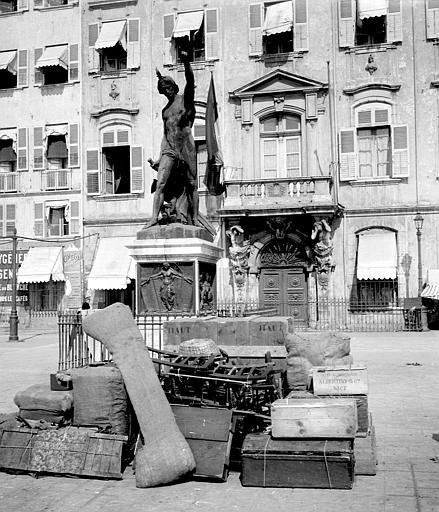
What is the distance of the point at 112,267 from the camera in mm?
28984

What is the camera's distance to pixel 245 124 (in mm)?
28484

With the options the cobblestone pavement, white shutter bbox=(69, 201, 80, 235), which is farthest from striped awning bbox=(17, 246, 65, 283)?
the cobblestone pavement

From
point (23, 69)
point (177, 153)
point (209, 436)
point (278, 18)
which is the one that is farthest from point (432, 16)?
A: point (209, 436)

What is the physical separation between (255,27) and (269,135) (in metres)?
4.21

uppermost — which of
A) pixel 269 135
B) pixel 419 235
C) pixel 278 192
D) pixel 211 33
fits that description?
pixel 211 33

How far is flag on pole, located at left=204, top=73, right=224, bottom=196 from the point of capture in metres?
27.4

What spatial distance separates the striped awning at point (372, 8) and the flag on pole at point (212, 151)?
607 centimetres

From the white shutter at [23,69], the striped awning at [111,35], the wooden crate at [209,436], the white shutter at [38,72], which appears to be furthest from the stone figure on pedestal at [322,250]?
the wooden crate at [209,436]

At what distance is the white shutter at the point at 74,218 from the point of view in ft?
99.9

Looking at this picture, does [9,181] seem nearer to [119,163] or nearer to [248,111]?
[119,163]

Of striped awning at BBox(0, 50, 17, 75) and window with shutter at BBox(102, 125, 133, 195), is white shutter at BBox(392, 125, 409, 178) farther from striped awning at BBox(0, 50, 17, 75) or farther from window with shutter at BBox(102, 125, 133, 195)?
striped awning at BBox(0, 50, 17, 75)

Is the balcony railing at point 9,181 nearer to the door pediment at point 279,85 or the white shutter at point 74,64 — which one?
the white shutter at point 74,64

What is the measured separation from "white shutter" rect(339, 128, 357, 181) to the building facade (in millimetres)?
52

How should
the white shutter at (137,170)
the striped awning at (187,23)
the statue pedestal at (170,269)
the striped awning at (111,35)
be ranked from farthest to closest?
the white shutter at (137,170) → the striped awning at (111,35) → the striped awning at (187,23) → the statue pedestal at (170,269)
